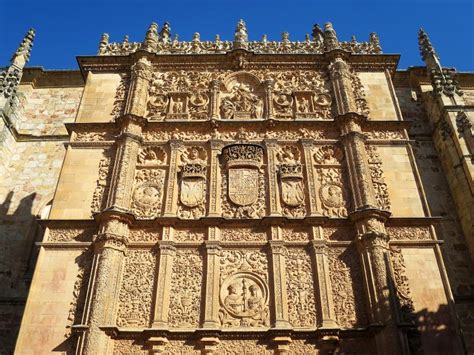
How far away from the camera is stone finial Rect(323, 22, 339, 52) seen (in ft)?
44.7

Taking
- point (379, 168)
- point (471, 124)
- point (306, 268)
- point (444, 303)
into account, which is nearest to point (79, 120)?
point (306, 268)

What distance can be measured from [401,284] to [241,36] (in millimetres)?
8423

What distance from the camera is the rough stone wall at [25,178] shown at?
1199 centimetres

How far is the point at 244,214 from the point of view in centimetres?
1056

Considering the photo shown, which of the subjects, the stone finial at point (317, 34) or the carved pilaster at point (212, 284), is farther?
the stone finial at point (317, 34)

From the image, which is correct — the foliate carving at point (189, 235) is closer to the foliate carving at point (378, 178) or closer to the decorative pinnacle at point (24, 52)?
the foliate carving at point (378, 178)

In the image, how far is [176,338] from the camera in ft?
29.6

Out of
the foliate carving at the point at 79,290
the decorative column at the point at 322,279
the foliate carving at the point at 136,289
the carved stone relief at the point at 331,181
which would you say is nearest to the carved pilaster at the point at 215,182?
the foliate carving at the point at 136,289

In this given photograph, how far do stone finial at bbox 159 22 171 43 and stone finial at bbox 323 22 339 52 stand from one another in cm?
476

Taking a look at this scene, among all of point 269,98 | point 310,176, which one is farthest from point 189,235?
point 269,98

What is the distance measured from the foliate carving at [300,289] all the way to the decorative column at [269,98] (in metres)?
3.83

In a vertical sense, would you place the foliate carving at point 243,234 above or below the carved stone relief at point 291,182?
below

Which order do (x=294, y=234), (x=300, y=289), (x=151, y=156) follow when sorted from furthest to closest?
(x=151, y=156)
(x=294, y=234)
(x=300, y=289)

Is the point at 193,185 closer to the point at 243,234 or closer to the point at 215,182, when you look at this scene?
the point at 215,182
